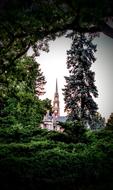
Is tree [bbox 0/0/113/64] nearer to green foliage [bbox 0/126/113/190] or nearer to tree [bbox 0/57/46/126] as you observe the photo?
green foliage [bbox 0/126/113/190]

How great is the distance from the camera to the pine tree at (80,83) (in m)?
51.8

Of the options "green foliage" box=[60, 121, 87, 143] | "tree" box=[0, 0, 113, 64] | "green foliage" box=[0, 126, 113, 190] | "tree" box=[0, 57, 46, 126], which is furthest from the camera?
"tree" box=[0, 57, 46, 126]

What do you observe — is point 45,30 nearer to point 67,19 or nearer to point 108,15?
point 67,19

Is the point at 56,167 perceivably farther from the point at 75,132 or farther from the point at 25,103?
the point at 25,103

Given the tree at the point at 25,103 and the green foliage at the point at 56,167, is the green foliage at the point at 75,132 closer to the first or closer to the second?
the green foliage at the point at 56,167

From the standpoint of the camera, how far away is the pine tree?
2039 inches

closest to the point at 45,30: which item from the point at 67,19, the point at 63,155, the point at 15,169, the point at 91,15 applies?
the point at 67,19

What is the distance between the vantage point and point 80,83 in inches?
2132

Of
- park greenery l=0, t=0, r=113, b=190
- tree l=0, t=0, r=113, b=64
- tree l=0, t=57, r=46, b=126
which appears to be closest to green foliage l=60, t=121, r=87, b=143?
park greenery l=0, t=0, r=113, b=190

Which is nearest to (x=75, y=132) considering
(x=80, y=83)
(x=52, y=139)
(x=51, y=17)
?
(x=52, y=139)

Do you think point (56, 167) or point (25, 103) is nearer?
point (56, 167)

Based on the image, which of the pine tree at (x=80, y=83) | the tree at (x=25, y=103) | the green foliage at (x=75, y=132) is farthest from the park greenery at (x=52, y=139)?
the pine tree at (x=80, y=83)

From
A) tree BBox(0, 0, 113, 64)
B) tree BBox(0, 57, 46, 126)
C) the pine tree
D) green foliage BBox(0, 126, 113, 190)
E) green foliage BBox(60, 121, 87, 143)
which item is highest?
the pine tree

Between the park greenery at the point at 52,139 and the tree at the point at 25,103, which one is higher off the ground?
the tree at the point at 25,103
